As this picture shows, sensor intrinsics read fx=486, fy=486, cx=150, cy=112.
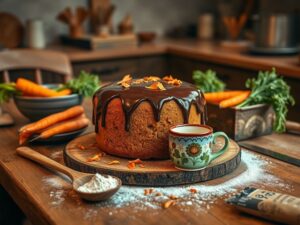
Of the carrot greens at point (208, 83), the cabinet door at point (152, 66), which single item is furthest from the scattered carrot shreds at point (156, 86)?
the cabinet door at point (152, 66)

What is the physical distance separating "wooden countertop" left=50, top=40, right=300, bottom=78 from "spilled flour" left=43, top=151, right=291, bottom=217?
1252mm

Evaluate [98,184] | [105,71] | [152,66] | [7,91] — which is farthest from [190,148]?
[152,66]

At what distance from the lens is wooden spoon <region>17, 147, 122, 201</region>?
0.96 metres

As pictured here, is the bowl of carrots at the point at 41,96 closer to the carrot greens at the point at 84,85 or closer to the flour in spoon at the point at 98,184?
the carrot greens at the point at 84,85

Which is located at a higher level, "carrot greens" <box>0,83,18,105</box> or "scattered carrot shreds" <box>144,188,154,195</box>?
"carrot greens" <box>0,83,18,105</box>

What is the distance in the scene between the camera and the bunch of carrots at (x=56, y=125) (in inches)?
52.4

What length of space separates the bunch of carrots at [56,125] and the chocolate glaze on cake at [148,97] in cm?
17

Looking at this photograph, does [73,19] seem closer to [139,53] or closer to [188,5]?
[139,53]

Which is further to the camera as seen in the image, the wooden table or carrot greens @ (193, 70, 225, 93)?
carrot greens @ (193, 70, 225, 93)

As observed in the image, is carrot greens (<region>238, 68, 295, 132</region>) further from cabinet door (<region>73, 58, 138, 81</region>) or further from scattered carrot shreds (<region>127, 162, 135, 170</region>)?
cabinet door (<region>73, 58, 138, 81</region>)

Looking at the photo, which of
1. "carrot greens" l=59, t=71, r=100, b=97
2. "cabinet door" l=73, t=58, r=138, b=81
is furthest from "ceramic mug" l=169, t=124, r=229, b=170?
"cabinet door" l=73, t=58, r=138, b=81

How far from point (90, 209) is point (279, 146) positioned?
62cm

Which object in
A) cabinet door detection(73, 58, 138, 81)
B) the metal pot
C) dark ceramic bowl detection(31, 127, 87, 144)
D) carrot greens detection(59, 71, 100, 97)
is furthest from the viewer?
cabinet door detection(73, 58, 138, 81)

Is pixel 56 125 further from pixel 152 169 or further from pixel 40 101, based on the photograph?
pixel 152 169
